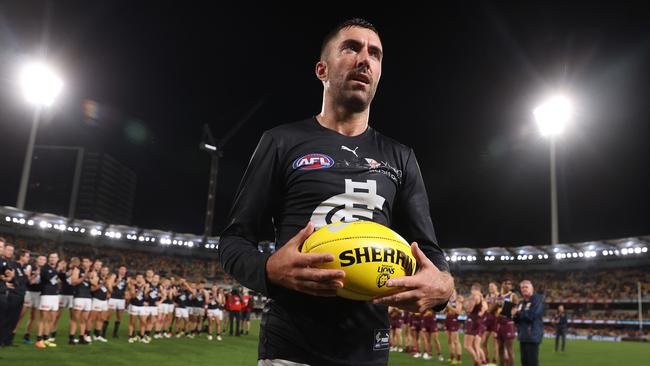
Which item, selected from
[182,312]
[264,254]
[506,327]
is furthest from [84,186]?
[264,254]

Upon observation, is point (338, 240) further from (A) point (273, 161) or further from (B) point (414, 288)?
(A) point (273, 161)

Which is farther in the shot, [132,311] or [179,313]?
[179,313]

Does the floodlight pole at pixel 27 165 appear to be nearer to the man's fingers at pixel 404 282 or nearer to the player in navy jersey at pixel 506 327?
the player in navy jersey at pixel 506 327

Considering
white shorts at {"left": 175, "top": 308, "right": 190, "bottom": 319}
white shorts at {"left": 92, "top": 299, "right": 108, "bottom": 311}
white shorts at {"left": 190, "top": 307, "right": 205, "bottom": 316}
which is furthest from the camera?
white shorts at {"left": 190, "top": 307, "right": 205, "bottom": 316}

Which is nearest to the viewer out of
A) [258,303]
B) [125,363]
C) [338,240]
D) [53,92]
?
[338,240]

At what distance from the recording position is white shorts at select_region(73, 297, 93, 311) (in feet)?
55.0

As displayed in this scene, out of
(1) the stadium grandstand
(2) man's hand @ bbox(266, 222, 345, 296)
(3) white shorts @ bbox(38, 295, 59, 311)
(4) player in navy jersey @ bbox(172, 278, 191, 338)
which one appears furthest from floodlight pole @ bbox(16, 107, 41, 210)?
(2) man's hand @ bbox(266, 222, 345, 296)

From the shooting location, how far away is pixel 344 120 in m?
2.49

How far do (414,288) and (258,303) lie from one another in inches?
1795

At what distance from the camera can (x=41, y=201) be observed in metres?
111

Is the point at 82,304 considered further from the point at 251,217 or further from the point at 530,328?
the point at 251,217

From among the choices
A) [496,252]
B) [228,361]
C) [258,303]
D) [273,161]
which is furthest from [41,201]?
[273,161]

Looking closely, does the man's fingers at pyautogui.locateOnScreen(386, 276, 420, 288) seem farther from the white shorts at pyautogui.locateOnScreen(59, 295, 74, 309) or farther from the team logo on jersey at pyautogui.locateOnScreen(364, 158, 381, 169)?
the white shorts at pyautogui.locateOnScreen(59, 295, 74, 309)

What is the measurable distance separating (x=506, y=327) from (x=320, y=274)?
1460 centimetres
